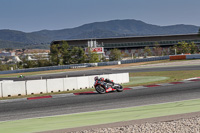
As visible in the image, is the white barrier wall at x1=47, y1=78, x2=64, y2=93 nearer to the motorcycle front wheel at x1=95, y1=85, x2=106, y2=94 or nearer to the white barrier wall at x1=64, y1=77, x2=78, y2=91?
the white barrier wall at x1=64, y1=77, x2=78, y2=91

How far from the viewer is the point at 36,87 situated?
70.7 ft

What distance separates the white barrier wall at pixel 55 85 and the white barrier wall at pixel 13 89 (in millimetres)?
2042

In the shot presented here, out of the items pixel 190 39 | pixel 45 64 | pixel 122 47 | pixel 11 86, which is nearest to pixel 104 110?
pixel 11 86

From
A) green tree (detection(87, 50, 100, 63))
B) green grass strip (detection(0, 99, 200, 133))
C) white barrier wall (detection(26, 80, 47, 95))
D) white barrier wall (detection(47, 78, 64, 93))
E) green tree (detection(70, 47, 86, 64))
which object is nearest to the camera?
green grass strip (detection(0, 99, 200, 133))

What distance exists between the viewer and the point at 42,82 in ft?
71.9

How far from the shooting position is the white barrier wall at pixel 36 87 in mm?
21266

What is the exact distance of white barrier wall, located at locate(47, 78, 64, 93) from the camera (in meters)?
22.1

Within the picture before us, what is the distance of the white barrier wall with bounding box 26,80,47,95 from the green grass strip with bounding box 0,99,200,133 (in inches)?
421

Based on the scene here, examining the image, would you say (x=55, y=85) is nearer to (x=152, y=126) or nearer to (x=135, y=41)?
(x=152, y=126)

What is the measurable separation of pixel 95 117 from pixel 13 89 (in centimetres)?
1161

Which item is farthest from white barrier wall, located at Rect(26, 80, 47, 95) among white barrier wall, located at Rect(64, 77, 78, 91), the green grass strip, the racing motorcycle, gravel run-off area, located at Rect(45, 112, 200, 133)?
gravel run-off area, located at Rect(45, 112, 200, 133)

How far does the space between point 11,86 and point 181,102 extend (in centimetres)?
1293

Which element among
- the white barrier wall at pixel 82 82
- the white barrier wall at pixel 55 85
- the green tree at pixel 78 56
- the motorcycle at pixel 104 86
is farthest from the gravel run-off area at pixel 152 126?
the green tree at pixel 78 56

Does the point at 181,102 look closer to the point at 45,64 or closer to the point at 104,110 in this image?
the point at 104,110
